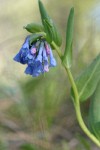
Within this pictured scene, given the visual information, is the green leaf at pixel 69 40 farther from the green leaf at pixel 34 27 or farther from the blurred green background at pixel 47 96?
the blurred green background at pixel 47 96

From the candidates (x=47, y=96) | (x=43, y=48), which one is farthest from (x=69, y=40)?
(x=47, y=96)

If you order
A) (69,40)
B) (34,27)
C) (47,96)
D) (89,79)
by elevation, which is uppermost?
(34,27)

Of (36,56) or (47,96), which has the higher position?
(36,56)

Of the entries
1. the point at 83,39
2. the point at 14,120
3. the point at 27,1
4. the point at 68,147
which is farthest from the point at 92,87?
the point at 27,1

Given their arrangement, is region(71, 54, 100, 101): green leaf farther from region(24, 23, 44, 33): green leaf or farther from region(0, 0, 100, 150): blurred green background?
region(0, 0, 100, 150): blurred green background

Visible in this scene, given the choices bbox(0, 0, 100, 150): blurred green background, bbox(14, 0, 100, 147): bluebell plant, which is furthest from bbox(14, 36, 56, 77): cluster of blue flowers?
bbox(0, 0, 100, 150): blurred green background

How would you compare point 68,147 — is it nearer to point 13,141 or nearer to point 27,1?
point 13,141

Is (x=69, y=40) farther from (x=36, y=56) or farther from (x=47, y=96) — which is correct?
(x=47, y=96)

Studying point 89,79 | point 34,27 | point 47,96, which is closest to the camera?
point 34,27
